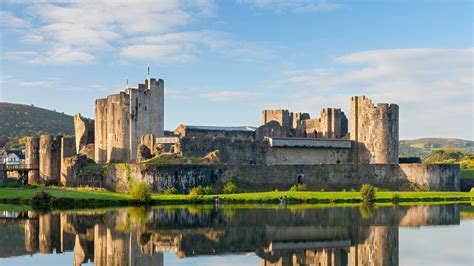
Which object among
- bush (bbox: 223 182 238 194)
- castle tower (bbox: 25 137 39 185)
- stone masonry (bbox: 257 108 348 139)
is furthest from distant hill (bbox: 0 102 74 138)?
bush (bbox: 223 182 238 194)

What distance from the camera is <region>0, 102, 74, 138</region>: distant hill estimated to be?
124m

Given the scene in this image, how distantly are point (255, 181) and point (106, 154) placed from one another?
12263 mm

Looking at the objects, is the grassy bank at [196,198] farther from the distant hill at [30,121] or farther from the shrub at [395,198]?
the distant hill at [30,121]

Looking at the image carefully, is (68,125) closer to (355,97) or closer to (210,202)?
(355,97)

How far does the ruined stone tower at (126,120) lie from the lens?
176 ft

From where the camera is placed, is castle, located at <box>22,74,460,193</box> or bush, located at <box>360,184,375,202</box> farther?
castle, located at <box>22,74,460,193</box>

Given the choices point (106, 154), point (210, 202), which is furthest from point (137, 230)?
point (106, 154)

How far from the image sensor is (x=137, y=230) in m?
27.3

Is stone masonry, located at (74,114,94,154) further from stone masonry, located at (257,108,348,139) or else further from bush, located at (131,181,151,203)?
bush, located at (131,181,151,203)

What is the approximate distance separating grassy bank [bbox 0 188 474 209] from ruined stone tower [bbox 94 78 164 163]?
8323mm

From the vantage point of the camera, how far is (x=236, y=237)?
26.1 m

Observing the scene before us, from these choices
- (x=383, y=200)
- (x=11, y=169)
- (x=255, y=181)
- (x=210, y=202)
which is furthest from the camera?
(x=11, y=169)

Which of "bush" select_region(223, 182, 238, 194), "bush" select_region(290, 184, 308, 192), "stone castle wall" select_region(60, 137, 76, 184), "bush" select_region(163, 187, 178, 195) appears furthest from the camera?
"stone castle wall" select_region(60, 137, 76, 184)

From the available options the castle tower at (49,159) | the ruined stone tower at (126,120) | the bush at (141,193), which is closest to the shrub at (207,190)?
the bush at (141,193)
